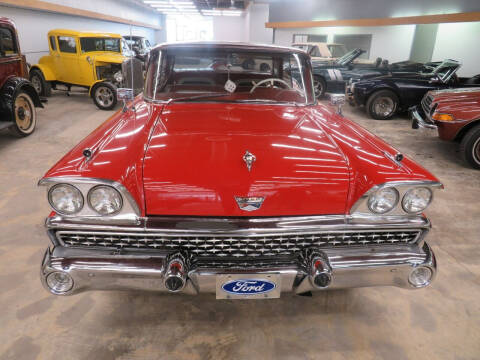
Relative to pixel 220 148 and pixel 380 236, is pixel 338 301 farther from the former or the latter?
pixel 220 148

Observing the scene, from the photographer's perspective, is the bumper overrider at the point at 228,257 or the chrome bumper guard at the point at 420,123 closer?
the bumper overrider at the point at 228,257

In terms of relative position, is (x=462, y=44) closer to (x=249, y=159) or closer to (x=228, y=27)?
(x=249, y=159)

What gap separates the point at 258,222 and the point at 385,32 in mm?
13460

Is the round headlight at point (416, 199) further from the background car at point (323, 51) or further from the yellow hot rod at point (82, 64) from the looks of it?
the background car at point (323, 51)

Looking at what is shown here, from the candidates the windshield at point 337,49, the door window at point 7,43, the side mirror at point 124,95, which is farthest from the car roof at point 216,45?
the windshield at point 337,49

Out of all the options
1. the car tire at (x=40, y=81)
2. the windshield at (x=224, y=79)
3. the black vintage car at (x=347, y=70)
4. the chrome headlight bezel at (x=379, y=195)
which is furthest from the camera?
the car tire at (x=40, y=81)

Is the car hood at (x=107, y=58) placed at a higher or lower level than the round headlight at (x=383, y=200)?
higher

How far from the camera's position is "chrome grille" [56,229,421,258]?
5.10ft

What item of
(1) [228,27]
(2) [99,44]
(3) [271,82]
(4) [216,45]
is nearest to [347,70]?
(2) [99,44]

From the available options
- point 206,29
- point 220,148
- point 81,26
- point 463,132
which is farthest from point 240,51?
point 206,29

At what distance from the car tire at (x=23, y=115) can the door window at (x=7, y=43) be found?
67 cm

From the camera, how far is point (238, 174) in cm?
154

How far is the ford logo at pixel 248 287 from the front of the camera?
154 cm

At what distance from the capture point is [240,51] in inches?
102
